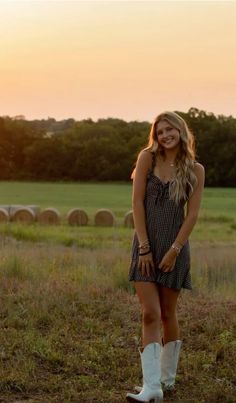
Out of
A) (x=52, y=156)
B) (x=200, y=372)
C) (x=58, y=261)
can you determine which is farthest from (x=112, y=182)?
(x=200, y=372)

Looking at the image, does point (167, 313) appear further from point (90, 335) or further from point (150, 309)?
point (90, 335)

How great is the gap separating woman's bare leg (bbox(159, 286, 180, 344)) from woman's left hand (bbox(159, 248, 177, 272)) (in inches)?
6.3

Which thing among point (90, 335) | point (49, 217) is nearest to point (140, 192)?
point (90, 335)

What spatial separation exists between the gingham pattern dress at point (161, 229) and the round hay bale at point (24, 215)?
1854cm

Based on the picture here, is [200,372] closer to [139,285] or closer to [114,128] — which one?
[139,285]

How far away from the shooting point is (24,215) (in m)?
23.9

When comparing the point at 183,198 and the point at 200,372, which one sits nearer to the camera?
the point at 183,198

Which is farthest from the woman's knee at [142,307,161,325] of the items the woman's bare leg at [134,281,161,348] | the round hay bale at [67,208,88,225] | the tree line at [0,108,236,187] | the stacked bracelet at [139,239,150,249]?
the tree line at [0,108,236,187]

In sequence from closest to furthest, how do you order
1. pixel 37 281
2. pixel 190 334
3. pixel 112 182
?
pixel 190 334
pixel 37 281
pixel 112 182

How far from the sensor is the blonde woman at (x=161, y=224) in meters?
5.09

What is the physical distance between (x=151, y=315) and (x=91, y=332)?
73.7 inches

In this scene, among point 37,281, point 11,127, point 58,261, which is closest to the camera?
point 37,281

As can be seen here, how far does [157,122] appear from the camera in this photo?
207 inches

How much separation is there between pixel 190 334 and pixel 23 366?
5.91ft
